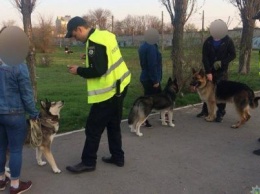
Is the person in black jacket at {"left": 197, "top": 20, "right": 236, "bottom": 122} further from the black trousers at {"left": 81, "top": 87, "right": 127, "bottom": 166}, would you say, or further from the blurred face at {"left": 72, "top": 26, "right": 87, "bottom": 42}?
the blurred face at {"left": 72, "top": 26, "right": 87, "bottom": 42}

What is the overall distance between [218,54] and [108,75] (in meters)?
3.91

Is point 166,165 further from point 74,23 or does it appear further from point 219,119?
point 219,119

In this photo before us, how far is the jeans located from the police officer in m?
0.90

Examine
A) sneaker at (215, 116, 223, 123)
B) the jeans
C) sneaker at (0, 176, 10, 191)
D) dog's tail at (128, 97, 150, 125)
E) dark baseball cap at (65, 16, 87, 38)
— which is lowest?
sneaker at (215, 116, 223, 123)

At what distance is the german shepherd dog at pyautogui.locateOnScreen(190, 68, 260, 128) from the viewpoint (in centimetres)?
715

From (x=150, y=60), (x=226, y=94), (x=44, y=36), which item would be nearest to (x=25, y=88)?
(x=150, y=60)

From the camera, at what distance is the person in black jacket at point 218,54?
744cm

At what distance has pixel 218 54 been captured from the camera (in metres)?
7.52

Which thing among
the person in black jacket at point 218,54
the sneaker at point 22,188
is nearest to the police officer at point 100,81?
the sneaker at point 22,188

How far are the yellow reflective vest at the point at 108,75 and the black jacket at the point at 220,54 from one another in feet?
11.9

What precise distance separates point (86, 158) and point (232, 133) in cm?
332

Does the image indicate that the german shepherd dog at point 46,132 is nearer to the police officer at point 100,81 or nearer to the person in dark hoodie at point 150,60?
the police officer at point 100,81

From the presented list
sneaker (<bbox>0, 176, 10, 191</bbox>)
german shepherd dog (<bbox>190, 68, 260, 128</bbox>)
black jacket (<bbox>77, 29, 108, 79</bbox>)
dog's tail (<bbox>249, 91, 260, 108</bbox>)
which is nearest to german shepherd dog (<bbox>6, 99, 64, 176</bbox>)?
sneaker (<bbox>0, 176, 10, 191</bbox>)

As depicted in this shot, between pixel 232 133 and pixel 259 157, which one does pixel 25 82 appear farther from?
pixel 232 133
